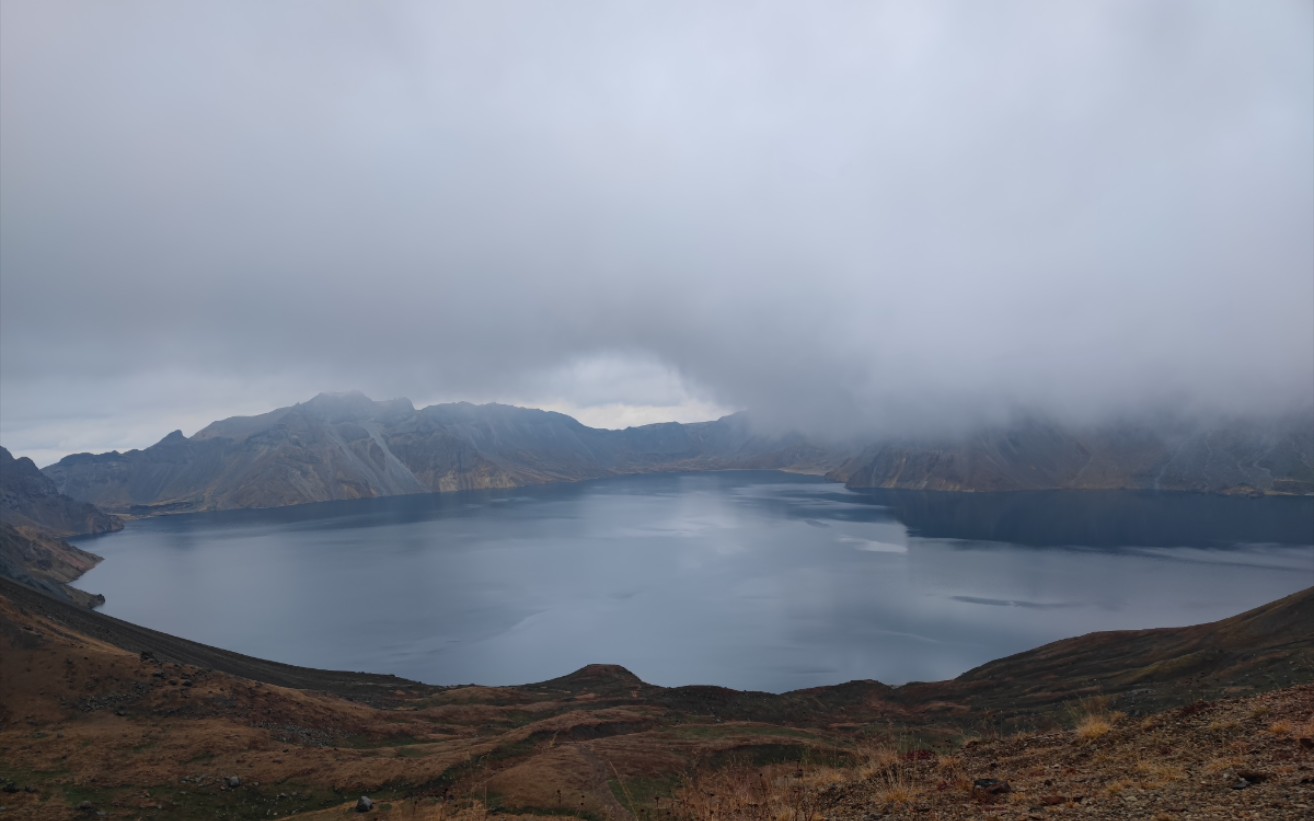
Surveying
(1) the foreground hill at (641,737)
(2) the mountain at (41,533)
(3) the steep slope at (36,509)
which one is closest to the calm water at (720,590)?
(2) the mountain at (41,533)

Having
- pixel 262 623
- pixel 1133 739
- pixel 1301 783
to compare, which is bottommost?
pixel 262 623

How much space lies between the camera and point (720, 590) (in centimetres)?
9019

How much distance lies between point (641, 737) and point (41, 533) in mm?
201433

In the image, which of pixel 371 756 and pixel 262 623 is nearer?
pixel 371 756

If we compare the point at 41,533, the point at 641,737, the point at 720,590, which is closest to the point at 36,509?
the point at 41,533

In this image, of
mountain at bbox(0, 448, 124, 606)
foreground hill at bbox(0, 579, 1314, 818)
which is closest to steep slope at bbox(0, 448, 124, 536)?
mountain at bbox(0, 448, 124, 606)

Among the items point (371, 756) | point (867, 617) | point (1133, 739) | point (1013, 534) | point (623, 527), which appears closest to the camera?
A: point (1133, 739)

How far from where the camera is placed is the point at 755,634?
68.2m

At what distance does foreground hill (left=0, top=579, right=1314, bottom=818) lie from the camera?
428 inches

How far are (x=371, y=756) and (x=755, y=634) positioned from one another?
4871cm

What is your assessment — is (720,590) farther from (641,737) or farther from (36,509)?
(36,509)

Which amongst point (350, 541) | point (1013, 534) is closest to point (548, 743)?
point (1013, 534)

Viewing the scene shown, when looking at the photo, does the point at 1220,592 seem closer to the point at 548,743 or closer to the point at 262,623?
the point at 548,743

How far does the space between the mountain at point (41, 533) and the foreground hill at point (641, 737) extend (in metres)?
62.7
